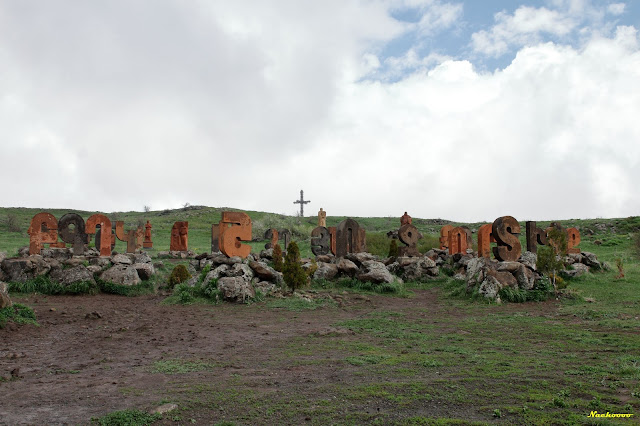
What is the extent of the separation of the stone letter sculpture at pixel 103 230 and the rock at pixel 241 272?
764 centimetres

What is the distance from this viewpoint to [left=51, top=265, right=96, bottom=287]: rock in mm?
16500

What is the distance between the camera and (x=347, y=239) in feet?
75.7

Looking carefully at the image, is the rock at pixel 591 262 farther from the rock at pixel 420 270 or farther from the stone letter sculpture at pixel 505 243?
the rock at pixel 420 270

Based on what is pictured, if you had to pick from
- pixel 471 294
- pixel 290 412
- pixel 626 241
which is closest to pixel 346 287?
pixel 471 294

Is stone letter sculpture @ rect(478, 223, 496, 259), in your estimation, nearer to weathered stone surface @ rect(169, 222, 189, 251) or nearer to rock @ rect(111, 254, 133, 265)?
rock @ rect(111, 254, 133, 265)

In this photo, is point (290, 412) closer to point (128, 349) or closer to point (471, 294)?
point (128, 349)

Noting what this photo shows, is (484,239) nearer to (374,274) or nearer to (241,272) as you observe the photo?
(374,274)

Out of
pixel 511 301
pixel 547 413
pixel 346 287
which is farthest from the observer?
pixel 346 287

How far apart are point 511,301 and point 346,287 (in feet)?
20.7

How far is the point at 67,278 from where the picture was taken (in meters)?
16.5

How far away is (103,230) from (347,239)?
11.6 m

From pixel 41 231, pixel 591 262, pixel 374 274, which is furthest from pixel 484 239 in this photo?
pixel 41 231

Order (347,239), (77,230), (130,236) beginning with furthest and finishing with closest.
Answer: (130,236) < (347,239) < (77,230)

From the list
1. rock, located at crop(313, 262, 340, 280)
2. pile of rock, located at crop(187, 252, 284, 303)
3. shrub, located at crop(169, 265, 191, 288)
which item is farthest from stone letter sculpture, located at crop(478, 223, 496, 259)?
shrub, located at crop(169, 265, 191, 288)
